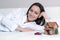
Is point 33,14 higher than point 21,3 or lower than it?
lower

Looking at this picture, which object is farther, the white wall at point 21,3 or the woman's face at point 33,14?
the white wall at point 21,3

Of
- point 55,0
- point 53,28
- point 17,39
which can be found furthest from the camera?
point 55,0

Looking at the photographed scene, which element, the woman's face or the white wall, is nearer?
the woman's face

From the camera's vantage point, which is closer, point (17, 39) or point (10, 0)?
point (17, 39)

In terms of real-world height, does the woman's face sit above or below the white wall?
below

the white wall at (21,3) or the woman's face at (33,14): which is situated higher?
the white wall at (21,3)

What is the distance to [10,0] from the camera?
2.02 m

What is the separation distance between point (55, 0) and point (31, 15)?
0.61 meters

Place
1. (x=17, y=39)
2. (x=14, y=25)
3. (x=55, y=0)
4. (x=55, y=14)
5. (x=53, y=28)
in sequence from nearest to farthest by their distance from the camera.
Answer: (x=17, y=39), (x=53, y=28), (x=14, y=25), (x=55, y=14), (x=55, y=0)

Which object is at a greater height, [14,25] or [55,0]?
[55,0]

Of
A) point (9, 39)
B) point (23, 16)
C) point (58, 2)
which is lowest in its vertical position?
point (9, 39)

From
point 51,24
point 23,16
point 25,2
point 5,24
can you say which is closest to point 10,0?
point 25,2

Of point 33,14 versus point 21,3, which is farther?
point 21,3

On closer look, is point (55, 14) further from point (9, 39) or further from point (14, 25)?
point (9, 39)
